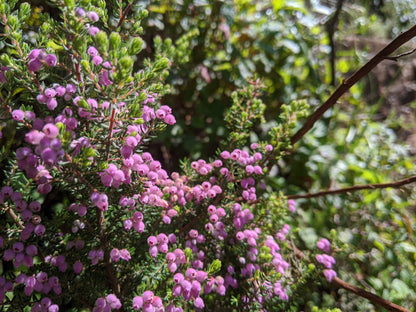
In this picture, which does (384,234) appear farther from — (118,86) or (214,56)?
(118,86)

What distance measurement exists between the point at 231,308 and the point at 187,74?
1060mm

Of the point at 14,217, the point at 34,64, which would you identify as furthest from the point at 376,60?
the point at 14,217

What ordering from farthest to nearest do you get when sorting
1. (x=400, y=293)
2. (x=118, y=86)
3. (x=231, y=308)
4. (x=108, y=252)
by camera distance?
(x=400, y=293), (x=231, y=308), (x=108, y=252), (x=118, y=86)

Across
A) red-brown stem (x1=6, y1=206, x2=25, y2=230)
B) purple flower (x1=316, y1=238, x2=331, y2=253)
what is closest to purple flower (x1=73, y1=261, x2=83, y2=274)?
red-brown stem (x1=6, y1=206, x2=25, y2=230)

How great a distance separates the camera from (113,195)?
28.3 inches

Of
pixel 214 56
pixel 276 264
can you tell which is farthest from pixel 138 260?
pixel 214 56

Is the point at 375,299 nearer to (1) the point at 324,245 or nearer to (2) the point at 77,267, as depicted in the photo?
(1) the point at 324,245

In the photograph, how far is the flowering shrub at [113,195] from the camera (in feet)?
1.93

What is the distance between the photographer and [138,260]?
2.79 feet

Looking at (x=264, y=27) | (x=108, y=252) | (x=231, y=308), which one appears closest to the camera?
(x=108, y=252)

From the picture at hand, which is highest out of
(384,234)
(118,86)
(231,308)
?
(118,86)

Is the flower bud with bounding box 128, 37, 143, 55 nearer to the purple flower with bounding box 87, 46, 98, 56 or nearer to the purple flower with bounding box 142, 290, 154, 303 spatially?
the purple flower with bounding box 87, 46, 98, 56

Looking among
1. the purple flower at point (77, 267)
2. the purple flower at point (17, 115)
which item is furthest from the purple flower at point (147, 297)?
the purple flower at point (17, 115)

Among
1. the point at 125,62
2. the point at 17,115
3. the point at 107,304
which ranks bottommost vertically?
the point at 107,304
